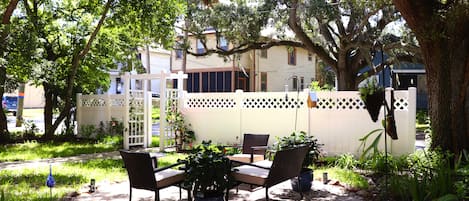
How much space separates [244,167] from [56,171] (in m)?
3.81

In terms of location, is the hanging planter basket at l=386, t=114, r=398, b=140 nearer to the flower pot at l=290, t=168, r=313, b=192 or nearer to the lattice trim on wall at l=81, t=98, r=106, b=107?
the flower pot at l=290, t=168, r=313, b=192

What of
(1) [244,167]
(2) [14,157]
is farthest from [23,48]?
(1) [244,167]

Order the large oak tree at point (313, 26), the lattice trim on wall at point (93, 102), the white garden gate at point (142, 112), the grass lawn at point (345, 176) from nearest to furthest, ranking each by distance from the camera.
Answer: the grass lawn at point (345, 176) < the white garden gate at point (142, 112) < the lattice trim on wall at point (93, 102) < the large oak tree at point (313, 26)

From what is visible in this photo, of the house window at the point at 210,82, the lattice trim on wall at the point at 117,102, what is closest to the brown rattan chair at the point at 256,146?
the lattice trim on wall at the point at 117,102

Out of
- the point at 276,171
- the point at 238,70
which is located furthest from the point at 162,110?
the point at 238,70

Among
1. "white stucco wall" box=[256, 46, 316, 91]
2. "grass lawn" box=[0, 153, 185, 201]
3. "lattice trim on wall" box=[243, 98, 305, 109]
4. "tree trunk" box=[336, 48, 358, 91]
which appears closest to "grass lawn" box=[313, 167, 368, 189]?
"lattice trim on wall" box=[243, 98, 305, 109]

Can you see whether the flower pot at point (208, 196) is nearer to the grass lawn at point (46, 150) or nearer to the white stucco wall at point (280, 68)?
the grass lawn at point (46, 150)

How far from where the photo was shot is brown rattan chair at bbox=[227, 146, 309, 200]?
4.86 m

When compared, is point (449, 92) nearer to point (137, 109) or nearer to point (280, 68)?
point (137, 109)

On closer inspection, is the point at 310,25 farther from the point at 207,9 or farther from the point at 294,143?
the point at 294,143

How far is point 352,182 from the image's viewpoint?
6.28 meters

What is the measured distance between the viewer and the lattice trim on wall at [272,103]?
9.24 m

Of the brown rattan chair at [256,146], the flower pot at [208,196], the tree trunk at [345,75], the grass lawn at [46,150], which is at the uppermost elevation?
the tree trunk at [345,75]

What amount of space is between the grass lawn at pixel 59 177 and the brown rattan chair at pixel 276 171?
8.12ft
